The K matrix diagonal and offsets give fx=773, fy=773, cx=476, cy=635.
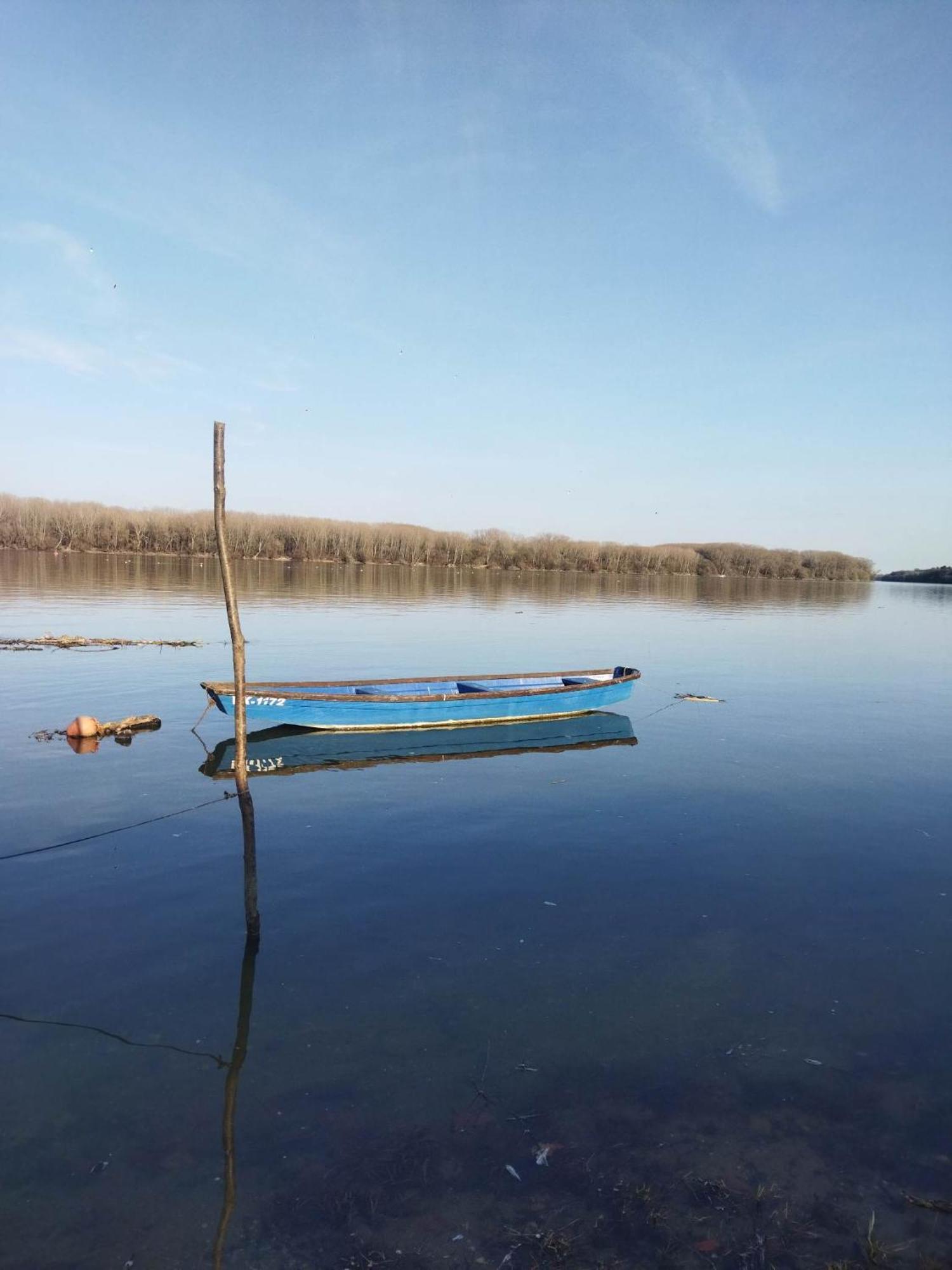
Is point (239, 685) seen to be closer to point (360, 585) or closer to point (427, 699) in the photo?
point (427, 699)

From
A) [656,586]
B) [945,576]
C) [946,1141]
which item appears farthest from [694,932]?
[945,576]

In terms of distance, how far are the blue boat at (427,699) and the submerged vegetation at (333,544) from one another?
89.6m

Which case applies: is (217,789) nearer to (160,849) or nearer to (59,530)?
(160,849)

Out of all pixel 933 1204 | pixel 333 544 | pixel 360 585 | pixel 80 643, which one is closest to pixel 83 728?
pixel 80 643

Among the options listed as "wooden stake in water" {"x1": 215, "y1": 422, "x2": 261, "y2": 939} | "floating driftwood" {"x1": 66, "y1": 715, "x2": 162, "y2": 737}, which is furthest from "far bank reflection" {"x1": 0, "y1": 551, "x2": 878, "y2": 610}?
"wooden stake in water" {"x1": 215, "y1": 422, "x2": 261, "y2": 939}

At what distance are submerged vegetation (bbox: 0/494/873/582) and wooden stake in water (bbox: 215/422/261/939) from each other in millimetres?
99085

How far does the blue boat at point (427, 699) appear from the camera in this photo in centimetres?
1692

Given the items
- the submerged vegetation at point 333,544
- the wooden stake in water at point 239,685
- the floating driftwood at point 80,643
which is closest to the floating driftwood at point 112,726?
the wooden stake in water at point 239,685

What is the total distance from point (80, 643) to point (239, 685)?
22.0m

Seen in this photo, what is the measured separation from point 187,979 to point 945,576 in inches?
7951

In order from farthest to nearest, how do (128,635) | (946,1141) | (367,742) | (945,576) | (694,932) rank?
1. (945,576)
2. (128,635)
3. (367,742)
4. (694,932)
5. (946,1141)

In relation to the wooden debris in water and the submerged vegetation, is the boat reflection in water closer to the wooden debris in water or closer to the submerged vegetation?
the wooden debris in water

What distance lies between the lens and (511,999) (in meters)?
7.37

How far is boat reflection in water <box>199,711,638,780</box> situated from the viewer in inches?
619
